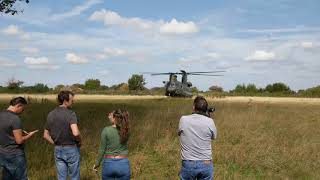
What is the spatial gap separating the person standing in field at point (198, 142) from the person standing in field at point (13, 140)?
8.09 ft

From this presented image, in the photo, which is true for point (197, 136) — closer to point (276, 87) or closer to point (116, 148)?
point (116, 148)

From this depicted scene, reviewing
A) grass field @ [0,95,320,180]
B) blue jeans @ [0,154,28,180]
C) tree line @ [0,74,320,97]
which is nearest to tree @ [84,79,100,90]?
tree line @ [0,74,320,97]

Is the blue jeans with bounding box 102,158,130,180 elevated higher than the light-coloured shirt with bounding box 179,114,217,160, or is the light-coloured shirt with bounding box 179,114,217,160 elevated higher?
the light-coloured shirt with bounding box 179,114,217,160

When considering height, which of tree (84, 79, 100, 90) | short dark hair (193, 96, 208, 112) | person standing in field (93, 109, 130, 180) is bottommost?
person standing in field (93, 109, 130, 180)

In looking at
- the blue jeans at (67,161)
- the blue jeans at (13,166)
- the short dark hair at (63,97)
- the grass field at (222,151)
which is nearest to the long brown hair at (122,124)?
the short dark hair at (63,97)

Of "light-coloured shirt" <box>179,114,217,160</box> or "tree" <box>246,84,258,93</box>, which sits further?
"tree" <box>246,84,258,93</box>

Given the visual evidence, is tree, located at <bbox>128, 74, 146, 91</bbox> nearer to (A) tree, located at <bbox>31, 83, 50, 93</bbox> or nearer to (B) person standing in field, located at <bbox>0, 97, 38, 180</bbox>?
(A) tree, located at <bbox>31, 83, 50, 93</bbox>

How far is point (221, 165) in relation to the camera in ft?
40.4

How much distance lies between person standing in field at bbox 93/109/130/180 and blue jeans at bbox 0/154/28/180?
1.60 m

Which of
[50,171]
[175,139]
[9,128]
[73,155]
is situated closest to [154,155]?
[175,139]

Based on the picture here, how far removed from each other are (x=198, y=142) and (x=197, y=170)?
1.26 ft

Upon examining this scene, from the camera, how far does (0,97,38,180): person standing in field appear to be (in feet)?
25.2

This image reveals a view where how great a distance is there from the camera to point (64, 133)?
8.01 meters

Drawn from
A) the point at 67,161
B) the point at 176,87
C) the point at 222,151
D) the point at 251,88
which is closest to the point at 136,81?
the point at 251,88
